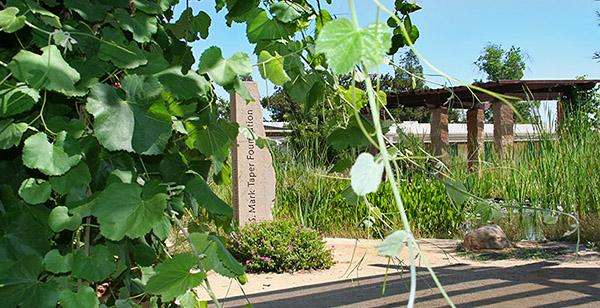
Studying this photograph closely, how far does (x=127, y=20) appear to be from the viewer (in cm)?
95

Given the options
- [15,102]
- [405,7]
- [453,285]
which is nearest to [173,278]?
[15,102]

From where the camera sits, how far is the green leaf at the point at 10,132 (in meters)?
0.82

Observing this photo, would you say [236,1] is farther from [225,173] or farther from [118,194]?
[118,194]

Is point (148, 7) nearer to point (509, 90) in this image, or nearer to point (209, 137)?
point (209, 137)

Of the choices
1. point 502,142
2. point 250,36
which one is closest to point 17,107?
point 250,36

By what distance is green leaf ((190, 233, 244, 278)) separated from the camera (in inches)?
33.2

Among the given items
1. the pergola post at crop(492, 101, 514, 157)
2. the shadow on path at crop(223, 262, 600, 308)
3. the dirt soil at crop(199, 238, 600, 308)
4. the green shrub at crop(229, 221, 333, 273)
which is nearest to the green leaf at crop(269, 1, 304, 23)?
the dirt soil at crop(199, 238, 600, 308)

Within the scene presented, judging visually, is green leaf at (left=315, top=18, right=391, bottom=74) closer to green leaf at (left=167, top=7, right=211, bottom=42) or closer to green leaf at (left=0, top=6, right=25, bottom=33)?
green leaf at (left=0, top=6, right=25, bottom=33)

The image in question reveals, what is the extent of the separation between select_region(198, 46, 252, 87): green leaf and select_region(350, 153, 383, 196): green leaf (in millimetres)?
450

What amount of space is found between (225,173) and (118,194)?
0.44m

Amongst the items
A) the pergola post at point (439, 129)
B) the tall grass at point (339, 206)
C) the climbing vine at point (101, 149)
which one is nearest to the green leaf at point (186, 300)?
the climbing vine at point (101, 149)

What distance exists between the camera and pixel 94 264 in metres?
0.83

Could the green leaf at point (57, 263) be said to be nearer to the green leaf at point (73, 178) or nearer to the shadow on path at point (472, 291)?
the green leaf at point (73, 178)

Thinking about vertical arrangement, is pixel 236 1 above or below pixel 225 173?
above
